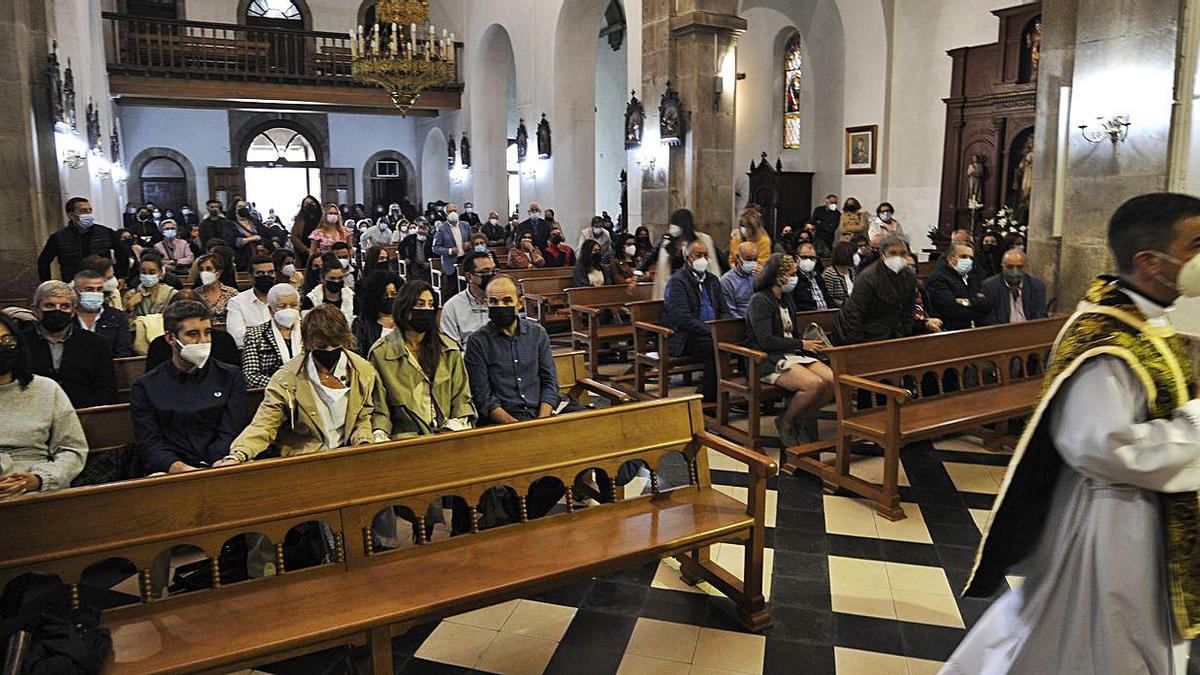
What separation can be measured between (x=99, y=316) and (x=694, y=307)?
4401 mm

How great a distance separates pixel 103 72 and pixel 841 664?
59.4 ft

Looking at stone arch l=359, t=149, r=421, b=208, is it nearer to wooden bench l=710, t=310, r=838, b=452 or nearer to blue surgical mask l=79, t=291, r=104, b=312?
blue surgical mask l=79, t=291, r=104, b=312

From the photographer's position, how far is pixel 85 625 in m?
2.35

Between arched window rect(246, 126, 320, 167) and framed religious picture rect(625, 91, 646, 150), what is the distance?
1572 cm

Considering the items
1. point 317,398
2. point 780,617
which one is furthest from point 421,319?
point 780,617

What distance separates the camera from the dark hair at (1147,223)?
2.02 meters

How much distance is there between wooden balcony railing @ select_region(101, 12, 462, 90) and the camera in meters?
18.1

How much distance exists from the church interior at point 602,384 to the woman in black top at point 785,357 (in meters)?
0.03

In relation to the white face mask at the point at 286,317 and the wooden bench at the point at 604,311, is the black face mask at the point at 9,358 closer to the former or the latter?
the white face mask at the point at 286,317

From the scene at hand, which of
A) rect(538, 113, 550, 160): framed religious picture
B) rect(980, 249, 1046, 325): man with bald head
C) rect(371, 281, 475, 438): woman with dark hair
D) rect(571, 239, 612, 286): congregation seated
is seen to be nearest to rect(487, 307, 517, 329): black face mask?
rect(371, 281, 475, 438): woman with dark hair

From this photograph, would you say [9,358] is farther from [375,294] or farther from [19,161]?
[19,161]

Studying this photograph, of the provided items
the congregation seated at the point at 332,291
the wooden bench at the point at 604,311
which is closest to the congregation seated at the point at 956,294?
the wooden bench at the point at 604,311

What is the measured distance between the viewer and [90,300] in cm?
516

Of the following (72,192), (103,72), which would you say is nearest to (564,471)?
(72,192)
